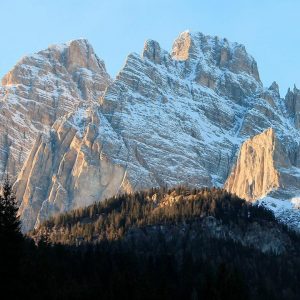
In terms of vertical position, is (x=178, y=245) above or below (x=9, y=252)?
above

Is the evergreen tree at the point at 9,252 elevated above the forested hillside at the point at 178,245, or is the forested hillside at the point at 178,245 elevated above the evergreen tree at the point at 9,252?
the forested hillside at the point at 178,245

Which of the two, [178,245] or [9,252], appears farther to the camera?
[178,245]

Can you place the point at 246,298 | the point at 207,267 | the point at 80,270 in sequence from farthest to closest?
the point at 207,267, the point at 80,270, the point at 246,298

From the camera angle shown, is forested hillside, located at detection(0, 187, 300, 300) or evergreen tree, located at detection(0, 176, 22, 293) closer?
evergreen tree, located at detection(0, 176, 22, 293)

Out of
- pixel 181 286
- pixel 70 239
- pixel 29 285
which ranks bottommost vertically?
pixel 29 285

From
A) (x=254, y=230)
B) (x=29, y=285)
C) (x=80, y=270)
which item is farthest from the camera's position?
(x=254, y=230)

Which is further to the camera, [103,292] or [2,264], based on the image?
[103,292]

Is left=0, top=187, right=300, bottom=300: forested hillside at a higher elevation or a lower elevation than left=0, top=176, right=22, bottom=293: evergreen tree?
higher

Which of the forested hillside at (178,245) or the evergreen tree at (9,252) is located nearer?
the evergreen tree at (9,252)

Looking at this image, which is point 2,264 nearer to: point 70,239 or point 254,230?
point 70,239

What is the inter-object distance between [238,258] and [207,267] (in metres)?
19.8

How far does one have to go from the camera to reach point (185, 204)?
19288 cm

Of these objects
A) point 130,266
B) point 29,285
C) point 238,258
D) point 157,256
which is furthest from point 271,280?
point 29,285

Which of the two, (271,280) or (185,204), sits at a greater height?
(185,204)
